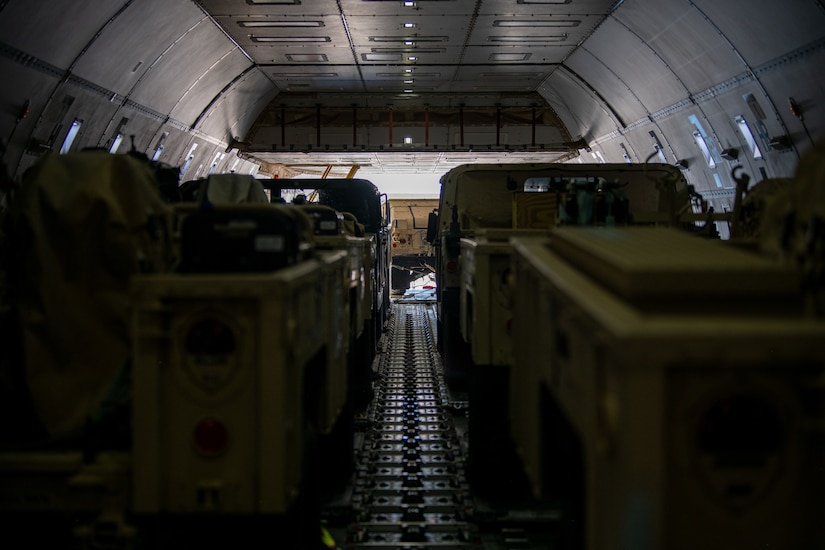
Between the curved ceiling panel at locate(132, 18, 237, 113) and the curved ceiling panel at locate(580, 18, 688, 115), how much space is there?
5.22m

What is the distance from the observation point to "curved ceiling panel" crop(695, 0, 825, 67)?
249 inches

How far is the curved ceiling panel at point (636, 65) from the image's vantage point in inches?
378

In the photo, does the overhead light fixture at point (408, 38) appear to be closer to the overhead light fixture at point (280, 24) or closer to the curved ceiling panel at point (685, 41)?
the overhead light fixture at point (280, 24)

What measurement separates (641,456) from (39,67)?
6.92 metres

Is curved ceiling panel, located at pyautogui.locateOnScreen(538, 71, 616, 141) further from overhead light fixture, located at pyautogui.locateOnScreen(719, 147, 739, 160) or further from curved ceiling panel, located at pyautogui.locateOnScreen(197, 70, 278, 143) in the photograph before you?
curved ceiling panel, located at pyautogui.locateOnScreen(197, 70, 278, 143)

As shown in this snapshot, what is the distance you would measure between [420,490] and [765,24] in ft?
17.5

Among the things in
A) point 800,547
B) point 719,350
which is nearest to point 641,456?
point 719,350

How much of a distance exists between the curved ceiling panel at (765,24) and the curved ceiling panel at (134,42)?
570cm

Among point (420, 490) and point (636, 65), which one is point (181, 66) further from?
point (420, 490)

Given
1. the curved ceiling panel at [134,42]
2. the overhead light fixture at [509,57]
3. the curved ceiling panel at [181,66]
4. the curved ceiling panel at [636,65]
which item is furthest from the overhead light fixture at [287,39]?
the curved ceiling panel at [636,65]

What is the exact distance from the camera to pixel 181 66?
32.8ft

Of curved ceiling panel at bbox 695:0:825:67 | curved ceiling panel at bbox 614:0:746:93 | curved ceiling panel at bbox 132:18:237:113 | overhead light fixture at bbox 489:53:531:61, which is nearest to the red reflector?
curved ceiling panel at bbox 695:0:825:67

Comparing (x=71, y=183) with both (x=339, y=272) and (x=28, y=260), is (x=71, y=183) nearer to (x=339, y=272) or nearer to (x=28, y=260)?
(x=28, y=260)

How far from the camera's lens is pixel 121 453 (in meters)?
3.17
